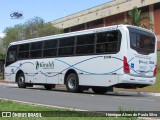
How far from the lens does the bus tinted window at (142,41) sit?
19500mm

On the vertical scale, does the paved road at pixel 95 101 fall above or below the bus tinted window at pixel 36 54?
below

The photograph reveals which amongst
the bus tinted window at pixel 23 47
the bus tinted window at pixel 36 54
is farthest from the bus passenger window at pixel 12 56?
the bus tinted window at pixel 36 54

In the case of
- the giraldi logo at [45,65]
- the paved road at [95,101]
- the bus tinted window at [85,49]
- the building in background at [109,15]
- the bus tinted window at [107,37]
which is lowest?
the paved road at [95,101]

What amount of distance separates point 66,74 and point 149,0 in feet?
124

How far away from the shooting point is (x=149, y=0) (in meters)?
57.5

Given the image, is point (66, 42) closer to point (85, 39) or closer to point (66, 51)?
point (66, 51)

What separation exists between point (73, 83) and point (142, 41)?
15.1 ft

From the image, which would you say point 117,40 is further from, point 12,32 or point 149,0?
point 12,32

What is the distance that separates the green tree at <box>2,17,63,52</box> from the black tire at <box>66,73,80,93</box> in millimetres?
36948

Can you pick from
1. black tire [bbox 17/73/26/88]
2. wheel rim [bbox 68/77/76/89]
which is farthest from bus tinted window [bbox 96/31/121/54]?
black tire [bbox 17/73/26/88]

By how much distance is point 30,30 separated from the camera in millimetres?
59750

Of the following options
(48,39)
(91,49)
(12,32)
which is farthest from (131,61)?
(12,32)

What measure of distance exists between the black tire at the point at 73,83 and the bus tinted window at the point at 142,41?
4025 millimetres

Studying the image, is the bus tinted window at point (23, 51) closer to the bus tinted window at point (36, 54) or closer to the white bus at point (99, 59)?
the bus tinted window at point (36, 54)
